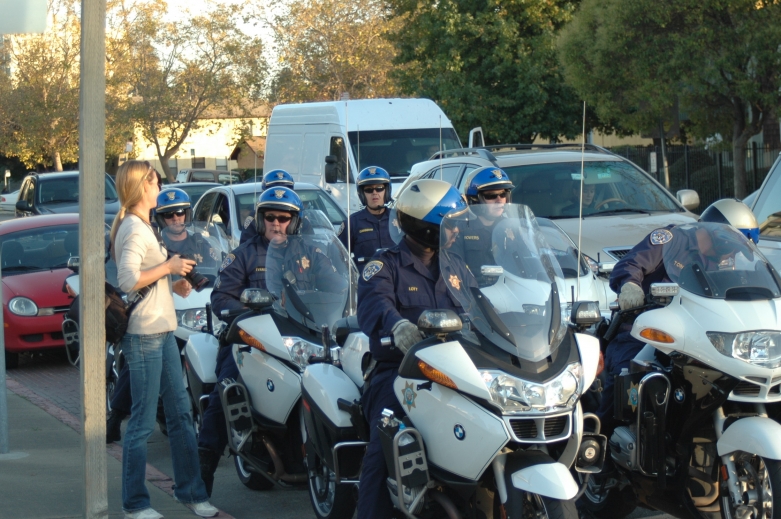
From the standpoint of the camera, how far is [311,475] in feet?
19.8

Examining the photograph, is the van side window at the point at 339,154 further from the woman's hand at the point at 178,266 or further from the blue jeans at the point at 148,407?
the woman's hand at the point at 178,266

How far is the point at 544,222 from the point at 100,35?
16.2 ft

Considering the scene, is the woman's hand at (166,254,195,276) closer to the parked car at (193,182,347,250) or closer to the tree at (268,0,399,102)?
the parked car at (193,182,347,250)

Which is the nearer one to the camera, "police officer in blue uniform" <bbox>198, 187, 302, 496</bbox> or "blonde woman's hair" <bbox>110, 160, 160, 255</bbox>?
"blonde woman's hair" <bbox>110, 160, 160, 255</bbox>

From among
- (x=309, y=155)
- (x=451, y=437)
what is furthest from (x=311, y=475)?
(x=309, y=155)

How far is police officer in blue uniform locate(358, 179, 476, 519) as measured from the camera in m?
4.76

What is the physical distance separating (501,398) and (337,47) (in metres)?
39.1

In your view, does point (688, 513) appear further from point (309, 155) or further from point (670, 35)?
point (670, 35)

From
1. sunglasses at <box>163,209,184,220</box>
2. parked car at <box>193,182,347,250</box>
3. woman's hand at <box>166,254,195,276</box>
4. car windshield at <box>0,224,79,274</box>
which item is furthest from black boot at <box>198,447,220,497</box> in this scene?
car windshield at <box>0,224,79,274</box>

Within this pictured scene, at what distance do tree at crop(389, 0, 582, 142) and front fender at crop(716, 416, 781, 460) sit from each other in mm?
22400

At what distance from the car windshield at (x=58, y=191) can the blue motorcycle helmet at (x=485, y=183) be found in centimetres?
1391

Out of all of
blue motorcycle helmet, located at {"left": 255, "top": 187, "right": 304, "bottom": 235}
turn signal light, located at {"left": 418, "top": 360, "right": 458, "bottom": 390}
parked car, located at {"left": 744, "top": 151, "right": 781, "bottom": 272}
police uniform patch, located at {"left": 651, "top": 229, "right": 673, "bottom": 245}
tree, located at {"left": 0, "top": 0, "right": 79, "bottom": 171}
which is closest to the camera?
turn signal light, located at {"left": 418, "top": 360, "right": 458, "bottom": 390}

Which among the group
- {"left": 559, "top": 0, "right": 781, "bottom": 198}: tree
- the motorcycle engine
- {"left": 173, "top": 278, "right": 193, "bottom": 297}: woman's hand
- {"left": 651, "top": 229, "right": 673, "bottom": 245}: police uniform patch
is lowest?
the motorcycle engine

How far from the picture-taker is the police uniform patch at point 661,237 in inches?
229
